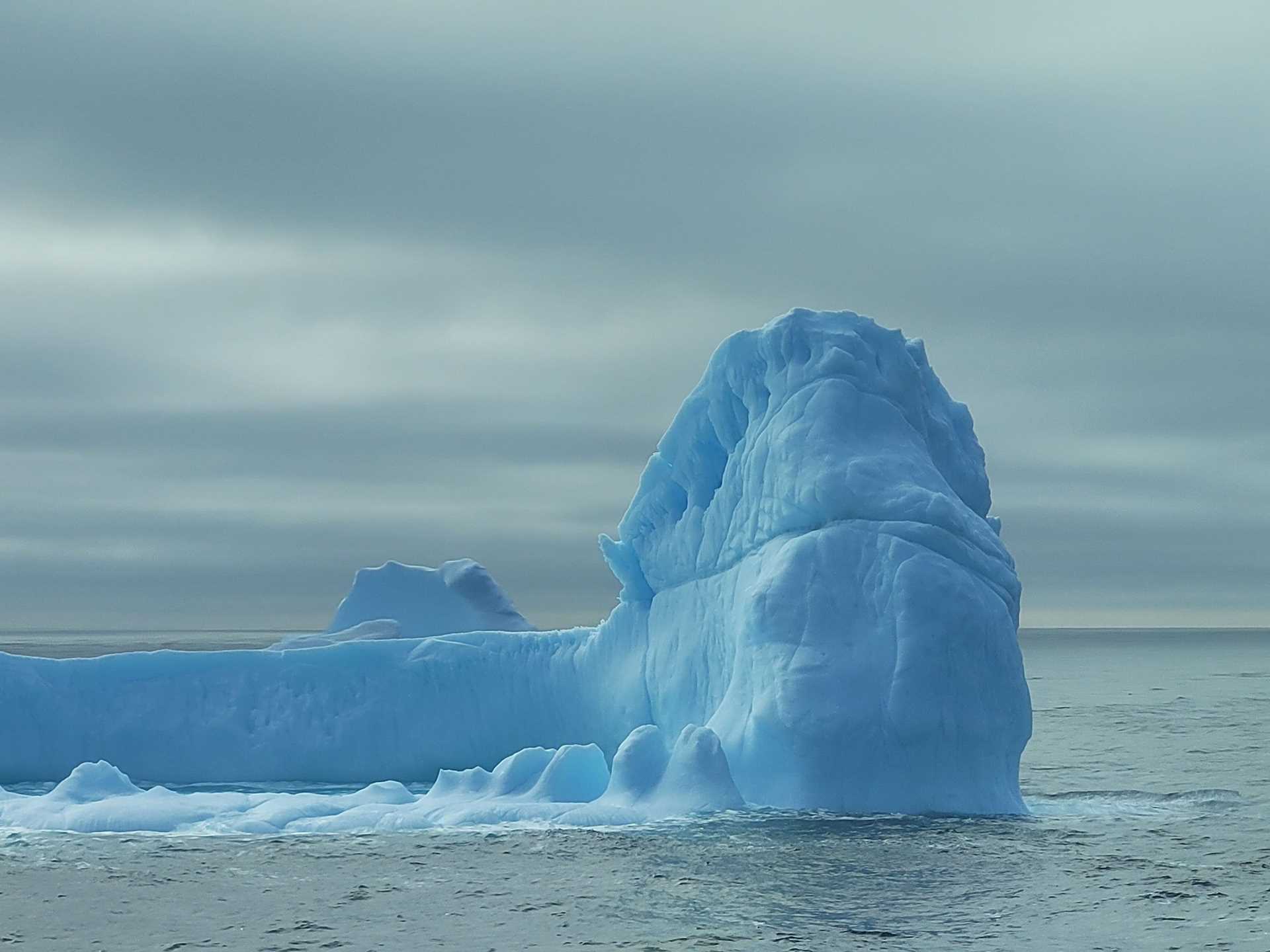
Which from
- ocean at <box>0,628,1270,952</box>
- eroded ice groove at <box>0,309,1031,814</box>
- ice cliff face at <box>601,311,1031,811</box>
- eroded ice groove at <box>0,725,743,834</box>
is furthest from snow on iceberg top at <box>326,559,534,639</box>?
ocean at <box>0,628,1270,952</box>

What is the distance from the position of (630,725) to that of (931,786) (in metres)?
6.59

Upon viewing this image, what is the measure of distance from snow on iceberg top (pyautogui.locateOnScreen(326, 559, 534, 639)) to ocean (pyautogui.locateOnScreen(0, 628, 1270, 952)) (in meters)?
22.7

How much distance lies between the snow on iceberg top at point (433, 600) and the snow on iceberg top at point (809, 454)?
18827 mm

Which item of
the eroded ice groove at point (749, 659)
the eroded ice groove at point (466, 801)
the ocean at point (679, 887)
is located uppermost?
the eroded ice groove at point (749, 659)

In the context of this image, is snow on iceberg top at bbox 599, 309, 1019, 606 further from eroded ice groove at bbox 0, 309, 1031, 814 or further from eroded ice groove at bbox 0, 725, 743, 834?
eroded ice groove at bbox 0, 725, 743, 834

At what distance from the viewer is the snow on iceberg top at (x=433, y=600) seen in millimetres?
43031

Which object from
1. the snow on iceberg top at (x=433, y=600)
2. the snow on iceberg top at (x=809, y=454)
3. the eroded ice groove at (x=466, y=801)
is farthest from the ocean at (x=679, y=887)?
the snow on iceberg top at (x=433, y=600)

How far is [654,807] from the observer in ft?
63.8

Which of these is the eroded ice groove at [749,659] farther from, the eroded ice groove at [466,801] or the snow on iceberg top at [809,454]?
the eroded ice groove at [466,801]

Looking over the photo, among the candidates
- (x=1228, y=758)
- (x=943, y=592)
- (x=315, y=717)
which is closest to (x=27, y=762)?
(x=315, y=717)

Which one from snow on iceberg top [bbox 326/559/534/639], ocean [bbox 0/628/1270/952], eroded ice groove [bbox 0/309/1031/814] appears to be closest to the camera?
ocean [bbox 0/628/1270/952]

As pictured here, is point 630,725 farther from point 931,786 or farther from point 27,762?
point 27,762

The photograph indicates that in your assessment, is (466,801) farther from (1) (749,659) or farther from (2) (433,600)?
(2) (433,600)

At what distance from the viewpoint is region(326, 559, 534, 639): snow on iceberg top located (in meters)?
43.0
